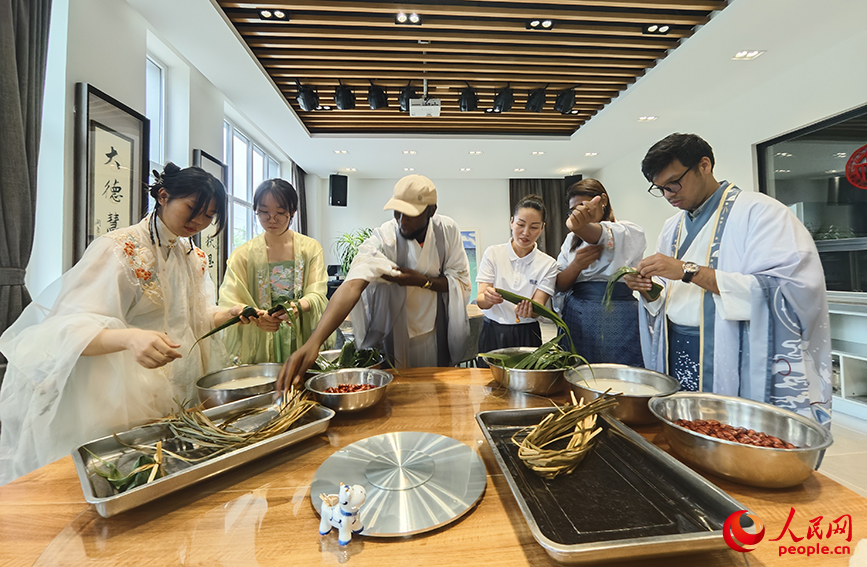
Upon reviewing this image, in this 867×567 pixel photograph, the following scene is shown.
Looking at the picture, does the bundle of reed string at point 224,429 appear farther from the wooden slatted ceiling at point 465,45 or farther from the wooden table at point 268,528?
the wooden slatted ceiling at point 465,45

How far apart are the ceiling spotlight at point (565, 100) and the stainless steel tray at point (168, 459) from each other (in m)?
4.04

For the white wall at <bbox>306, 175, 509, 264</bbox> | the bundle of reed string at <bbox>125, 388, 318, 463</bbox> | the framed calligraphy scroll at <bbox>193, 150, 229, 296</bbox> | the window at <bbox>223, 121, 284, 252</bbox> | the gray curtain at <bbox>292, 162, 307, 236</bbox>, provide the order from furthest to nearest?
the white wall at <bbox>306, 175, 509, 264</bbox> → the gray curtain at <bbox>292, 162, 307, 236</bbox> → the window at <bbox>223, 121, 284, 252</bbox> → the framed calligraphy scroll at <bbox>193, 150, 229, 296</bbox> → the bundle of reed string at <bbox>125, 388, 318, 463</bbox>

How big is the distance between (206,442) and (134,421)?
0.52 m

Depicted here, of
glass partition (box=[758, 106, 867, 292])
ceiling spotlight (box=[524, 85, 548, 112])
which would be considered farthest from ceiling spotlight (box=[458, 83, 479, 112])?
glass partition (box=[758, 106, 867, 292])

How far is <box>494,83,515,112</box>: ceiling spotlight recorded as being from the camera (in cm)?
385

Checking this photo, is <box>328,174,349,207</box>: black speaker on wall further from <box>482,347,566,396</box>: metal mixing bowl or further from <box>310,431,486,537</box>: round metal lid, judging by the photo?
<box>310,431,486,537</box>: round metal lid

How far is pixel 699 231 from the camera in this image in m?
1.61

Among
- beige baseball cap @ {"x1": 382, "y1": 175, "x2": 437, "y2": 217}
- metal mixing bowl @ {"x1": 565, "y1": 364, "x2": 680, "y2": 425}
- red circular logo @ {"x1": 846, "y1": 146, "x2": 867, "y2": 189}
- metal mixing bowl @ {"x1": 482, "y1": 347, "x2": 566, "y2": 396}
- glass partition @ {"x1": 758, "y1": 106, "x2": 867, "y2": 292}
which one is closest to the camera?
metal mixing bowl @ {"x1": 565, "y1": 364, "x2": 680, "y2": 425}

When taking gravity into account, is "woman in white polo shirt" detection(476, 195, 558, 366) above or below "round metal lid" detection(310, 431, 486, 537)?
above

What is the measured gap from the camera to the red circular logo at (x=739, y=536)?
0.55m

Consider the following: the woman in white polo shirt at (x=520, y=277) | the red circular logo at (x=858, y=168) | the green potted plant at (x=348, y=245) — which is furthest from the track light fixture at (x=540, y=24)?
the green potted plant at (x=348, y=245)

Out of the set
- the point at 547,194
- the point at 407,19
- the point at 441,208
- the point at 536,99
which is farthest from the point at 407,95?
the point at 547,194

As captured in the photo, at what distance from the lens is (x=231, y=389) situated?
114cm

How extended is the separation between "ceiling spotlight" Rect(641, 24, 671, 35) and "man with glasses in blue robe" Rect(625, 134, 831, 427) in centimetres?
212
